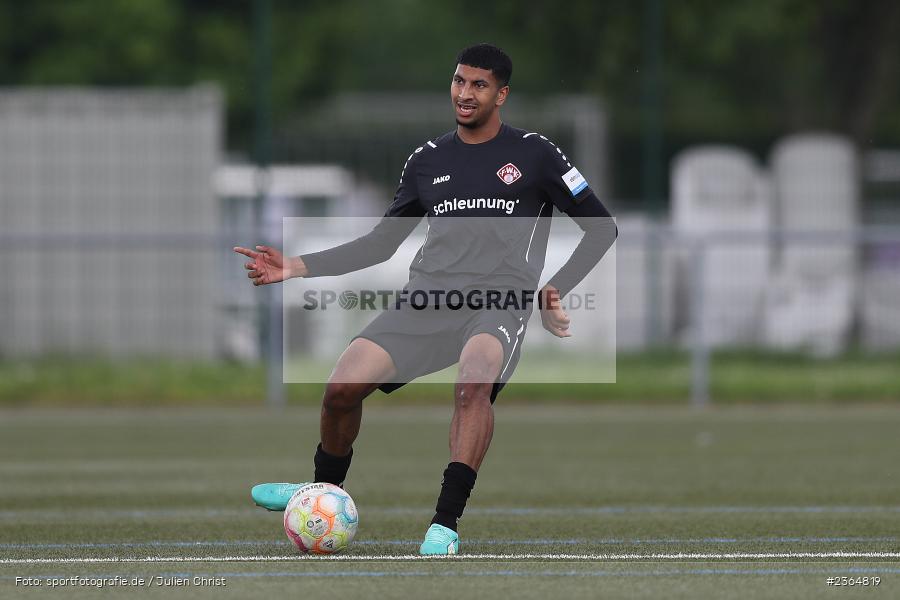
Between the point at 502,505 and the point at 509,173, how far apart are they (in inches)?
103

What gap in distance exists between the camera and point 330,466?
7855mm

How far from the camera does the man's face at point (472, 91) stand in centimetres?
768

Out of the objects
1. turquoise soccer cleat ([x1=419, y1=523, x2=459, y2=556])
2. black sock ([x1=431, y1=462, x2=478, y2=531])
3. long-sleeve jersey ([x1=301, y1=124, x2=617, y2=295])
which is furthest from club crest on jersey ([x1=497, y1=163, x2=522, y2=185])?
turquoise soccer cleat ([x1=419, y1=523, x2=459, y2=556])

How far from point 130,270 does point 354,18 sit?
67.5 ft

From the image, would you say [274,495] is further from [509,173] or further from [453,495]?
[509,173]

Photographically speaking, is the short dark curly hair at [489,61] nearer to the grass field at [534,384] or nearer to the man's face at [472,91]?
the man's face at [472,91]

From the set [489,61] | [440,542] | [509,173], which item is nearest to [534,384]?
[509,173]

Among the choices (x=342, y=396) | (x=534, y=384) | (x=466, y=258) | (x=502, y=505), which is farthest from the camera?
(x=534, y=384)

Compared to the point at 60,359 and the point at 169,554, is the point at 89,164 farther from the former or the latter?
the point at 169,554

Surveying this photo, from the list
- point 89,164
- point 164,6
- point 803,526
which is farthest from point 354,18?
point 803,526

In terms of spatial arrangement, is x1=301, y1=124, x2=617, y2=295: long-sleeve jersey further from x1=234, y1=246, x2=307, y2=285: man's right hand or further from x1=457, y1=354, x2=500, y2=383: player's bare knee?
x1=457, y1=354, x2=500, y2=383: player's bare knee

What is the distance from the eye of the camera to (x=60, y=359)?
1911 cm

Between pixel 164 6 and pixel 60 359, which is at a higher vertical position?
pixel 164 6

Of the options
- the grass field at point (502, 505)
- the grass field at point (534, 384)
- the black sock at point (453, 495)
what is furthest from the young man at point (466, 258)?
the grass field at point (534, 384)
